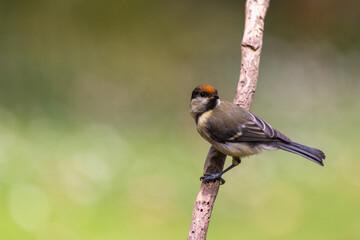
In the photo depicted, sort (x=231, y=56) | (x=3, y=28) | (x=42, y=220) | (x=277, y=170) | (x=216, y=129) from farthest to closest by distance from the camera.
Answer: (x=231, y=56)
(x=3, y=28)
(x=277, y=170)
(x=42, y=220)
(x=216, y=129)

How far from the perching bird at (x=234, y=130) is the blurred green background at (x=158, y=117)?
133cm

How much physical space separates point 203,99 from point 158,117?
2.30 metres

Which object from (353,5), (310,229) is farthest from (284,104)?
(310,229)

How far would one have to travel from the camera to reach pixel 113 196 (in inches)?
169

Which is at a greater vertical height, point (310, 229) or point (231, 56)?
point (231, 56)

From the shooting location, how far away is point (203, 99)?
110 inches

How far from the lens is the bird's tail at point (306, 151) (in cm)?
274

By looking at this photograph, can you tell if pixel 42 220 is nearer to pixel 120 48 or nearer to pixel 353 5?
pixel 120 48

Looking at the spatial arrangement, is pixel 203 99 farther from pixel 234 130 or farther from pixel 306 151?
pixel 306 151

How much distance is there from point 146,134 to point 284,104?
1.40 meters

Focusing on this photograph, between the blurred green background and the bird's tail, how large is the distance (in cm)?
132

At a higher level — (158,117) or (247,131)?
(158,117)

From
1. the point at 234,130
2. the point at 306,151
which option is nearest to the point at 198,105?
the point at 234,130

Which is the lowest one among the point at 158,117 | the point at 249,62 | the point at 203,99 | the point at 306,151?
the point at 306,151
